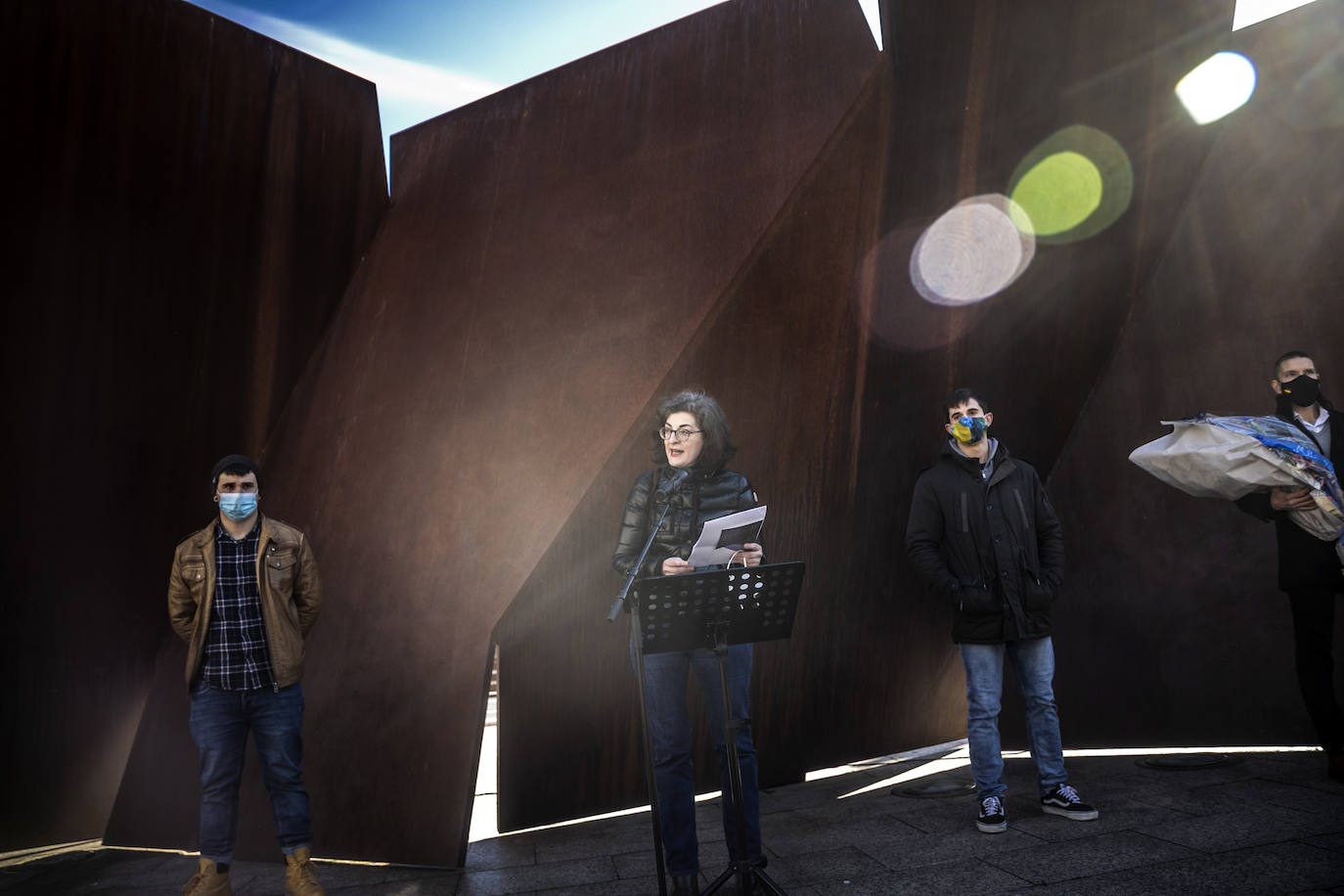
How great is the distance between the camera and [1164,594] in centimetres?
512

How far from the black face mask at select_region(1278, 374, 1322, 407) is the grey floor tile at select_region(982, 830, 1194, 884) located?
2297 millimetres

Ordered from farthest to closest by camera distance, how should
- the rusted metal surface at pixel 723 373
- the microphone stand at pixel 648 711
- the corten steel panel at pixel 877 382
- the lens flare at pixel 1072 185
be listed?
1. the lens flare at pixel 1072 185
2. the corten steel panel at pixel 877 382
3. the rusted metal surface at pixel 723 373
4. the microphone stand at pixel 648 711

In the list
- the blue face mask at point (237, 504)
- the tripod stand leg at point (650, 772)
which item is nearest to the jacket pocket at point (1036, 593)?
the tripod stand leg at point (650, 772)

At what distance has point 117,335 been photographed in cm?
448

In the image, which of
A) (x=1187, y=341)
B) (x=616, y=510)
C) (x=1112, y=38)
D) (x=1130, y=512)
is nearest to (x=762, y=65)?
(x=1112, y=38)

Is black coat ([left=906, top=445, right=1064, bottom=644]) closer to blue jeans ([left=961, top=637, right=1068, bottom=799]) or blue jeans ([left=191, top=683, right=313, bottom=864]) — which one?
blue jeans ([left=961, top=637, right=1068, bottom=799])

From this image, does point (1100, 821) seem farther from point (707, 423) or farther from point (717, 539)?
point (707, 423)

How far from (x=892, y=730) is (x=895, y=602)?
87 centimetres

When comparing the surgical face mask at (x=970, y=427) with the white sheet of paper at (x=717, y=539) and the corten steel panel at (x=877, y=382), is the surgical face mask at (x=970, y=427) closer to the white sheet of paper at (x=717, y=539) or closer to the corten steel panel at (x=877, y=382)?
the corten steel panel at (x=877, y=382)

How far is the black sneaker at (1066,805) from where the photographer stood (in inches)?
142

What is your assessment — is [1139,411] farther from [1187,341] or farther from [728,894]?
[728,894]

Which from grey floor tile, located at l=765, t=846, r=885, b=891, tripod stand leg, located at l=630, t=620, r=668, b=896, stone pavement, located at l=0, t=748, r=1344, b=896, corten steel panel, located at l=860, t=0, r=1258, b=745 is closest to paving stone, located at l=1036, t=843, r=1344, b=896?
stone pavement, located at l=0, t=748, r=1344, b=896

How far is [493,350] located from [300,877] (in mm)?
2736

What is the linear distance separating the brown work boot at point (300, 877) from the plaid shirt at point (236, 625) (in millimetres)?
716
